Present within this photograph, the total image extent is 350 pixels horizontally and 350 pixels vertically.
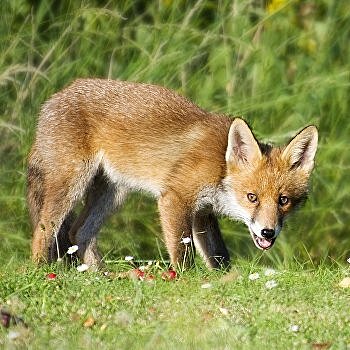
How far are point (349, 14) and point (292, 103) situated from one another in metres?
1.17

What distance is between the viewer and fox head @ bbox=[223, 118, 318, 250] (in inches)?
277

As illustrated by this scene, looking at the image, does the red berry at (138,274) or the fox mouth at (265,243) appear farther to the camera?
the fox mouth at (265,243)

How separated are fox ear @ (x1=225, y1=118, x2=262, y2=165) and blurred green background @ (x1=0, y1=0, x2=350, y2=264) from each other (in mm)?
1297

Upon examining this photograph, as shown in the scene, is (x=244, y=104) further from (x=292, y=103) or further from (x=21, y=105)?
(x=21, y=105)

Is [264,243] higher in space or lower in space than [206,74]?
lower

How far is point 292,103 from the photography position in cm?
880

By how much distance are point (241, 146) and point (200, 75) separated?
1829mm

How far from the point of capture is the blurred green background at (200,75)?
839 centimetres

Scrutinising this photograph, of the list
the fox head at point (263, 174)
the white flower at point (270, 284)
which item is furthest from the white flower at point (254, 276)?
the fox head at point (263, 174)

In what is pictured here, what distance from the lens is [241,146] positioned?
23.6 ft

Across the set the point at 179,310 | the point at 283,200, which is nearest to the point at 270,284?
the point at 179,310

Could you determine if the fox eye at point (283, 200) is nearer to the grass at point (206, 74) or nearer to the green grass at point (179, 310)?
the grass at point (206, 74)

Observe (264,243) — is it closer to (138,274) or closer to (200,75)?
(138,274)

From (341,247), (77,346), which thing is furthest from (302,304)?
(341,247)
